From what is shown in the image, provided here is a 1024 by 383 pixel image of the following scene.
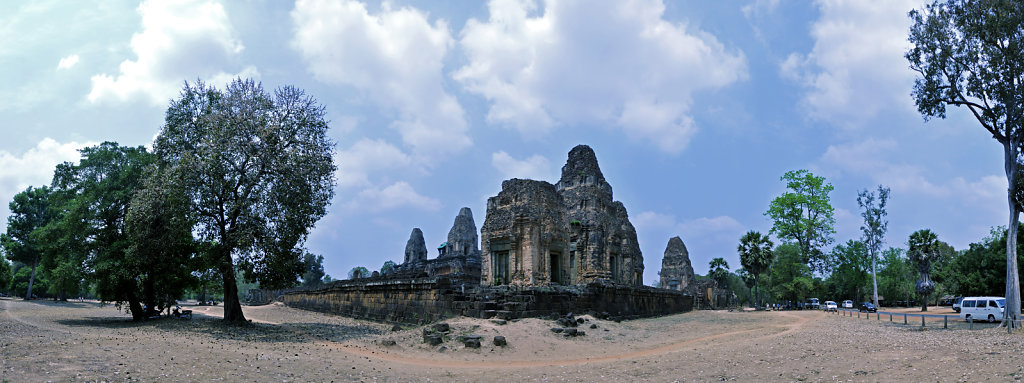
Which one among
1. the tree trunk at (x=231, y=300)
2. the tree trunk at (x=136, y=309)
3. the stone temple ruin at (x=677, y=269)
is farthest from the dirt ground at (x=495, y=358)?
the stone temple ruin at (x=677, y=269)

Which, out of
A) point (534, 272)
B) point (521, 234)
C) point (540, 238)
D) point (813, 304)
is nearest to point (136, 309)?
point (521, 234)

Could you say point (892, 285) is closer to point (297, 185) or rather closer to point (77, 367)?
point (297, 185)

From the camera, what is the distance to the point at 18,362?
7.78 meters

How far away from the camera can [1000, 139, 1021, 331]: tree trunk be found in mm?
15883

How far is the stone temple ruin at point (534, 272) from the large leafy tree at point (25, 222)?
17.0 meters

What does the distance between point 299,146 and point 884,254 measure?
59696mm

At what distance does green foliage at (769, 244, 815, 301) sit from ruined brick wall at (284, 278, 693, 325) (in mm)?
22182

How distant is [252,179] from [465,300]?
25.4 ft

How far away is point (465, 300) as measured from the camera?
17.3 meters

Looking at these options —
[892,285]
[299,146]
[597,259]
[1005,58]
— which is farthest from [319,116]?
[892,285]

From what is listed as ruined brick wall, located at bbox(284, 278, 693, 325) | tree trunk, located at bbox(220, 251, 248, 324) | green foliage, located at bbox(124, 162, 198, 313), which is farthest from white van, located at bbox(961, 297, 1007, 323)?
green foliage, located at bbox(124, 162, 198, 313)

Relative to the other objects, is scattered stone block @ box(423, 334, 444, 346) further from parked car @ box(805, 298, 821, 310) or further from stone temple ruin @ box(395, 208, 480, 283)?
parked car @ box(805, 298, 821, 310)

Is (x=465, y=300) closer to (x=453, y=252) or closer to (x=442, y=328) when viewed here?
(x=442, y=328)

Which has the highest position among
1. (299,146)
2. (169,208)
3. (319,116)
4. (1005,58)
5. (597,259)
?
(1005,58)
